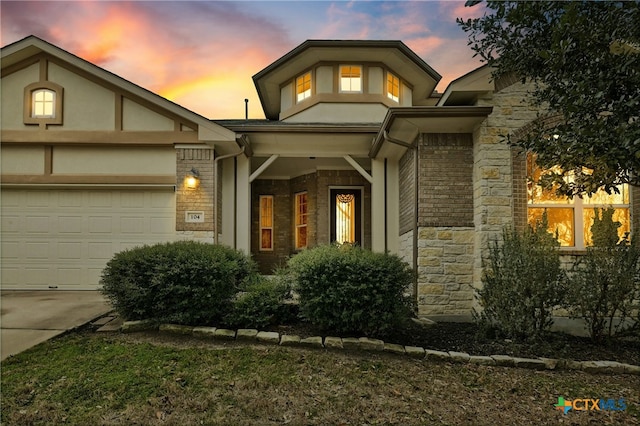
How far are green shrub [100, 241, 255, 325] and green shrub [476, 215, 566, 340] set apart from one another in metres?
3.35

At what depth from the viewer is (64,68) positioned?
28.3ft

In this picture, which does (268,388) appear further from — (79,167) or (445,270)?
(79,167)

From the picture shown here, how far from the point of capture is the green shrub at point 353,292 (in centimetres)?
479

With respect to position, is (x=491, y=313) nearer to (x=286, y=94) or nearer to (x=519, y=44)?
(x=519, y=44)

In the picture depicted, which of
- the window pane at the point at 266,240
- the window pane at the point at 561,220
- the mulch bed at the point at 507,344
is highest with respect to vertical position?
the window pane at the point at 561,220

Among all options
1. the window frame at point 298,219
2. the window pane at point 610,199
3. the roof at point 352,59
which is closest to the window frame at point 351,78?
the roof at point 352,59

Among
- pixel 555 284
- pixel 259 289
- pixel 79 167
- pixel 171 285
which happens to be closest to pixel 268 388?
pixel 259 289

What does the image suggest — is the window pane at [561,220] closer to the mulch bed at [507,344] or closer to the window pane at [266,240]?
the mulch bed at [507,344]

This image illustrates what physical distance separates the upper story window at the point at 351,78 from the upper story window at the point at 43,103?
6.36m

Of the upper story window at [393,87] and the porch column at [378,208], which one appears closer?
the porch column at [378,208]

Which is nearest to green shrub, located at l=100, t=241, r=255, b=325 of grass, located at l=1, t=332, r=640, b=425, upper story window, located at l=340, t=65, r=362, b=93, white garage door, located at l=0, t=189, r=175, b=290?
grass, located at l=1, t=332, r=640, b=425

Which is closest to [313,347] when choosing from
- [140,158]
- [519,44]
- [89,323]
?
[89,323]

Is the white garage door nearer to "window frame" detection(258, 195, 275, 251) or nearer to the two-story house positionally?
the two-story house

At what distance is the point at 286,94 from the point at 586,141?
9710 millimetres
